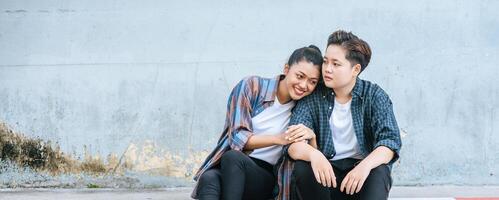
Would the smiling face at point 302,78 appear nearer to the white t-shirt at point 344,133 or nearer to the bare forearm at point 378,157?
the white t-shirt at point 344,133

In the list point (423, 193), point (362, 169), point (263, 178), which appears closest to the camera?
point (362, 169)

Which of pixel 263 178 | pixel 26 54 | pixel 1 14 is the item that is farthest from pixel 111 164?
pixel 263 178

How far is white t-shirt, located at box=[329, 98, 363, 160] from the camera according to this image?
323cm

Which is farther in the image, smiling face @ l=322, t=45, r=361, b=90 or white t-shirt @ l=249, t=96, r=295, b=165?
white t-shirt @ l=249, t=96, r=295, b=165

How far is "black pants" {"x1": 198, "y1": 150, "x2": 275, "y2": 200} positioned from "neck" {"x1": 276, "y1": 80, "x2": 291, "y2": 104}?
328 millimetres

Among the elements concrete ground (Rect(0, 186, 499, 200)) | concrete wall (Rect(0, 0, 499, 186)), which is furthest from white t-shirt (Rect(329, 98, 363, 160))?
concrete wall (Rect(0, 0, 499, 186))

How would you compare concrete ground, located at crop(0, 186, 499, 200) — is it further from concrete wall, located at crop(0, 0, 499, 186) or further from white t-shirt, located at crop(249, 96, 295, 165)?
white t-shirt, located at crop(249, 96, 295, 165)

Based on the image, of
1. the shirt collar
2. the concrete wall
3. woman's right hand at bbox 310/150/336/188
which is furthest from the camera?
the concrete wall

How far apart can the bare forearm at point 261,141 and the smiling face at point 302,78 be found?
23 cm

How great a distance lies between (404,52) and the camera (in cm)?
449

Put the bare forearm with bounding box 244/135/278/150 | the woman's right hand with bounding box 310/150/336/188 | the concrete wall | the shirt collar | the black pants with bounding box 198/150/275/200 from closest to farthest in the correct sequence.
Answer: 1. the woman's right hand with bounding box 310/150/336/188
2. the black pants with bounding box 198/150/275/200
3. the bare forearm with bounding box 244/135/278/150
4. the shirt collar
5. the concrete wall

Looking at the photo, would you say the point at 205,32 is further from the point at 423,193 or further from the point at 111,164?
the point at 423,193

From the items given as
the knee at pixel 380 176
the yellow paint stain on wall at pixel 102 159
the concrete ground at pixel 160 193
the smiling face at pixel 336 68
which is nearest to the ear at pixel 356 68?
the smiling face at pixel 336 68

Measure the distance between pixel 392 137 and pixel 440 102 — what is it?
154cm
